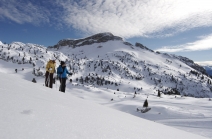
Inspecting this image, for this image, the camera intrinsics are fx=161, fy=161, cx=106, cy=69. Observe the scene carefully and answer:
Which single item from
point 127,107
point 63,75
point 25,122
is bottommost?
point 127,107

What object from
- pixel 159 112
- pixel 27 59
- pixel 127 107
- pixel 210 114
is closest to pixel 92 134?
pixel 210 114

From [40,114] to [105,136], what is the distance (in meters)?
1.31

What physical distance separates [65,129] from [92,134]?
0.45 metres

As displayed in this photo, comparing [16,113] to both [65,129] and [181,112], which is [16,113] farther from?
[181,112]

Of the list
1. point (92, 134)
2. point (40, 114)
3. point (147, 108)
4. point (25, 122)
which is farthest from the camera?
point (147, 108)

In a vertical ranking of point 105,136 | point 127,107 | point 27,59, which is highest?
point 27,59

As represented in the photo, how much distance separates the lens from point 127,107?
1415 inches

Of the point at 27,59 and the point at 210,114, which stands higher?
the point at 27,59

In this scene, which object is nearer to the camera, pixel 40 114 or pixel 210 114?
pixel 40 114

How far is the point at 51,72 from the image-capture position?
13344 mm

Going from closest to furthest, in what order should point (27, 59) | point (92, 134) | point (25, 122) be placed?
point (25, 122)
point (92, 134)
point (27, 59)

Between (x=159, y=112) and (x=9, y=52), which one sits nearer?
(x=159, y=112)

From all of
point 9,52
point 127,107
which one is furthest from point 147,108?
point 9,52

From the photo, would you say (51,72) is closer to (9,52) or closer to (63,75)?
(63,75)
